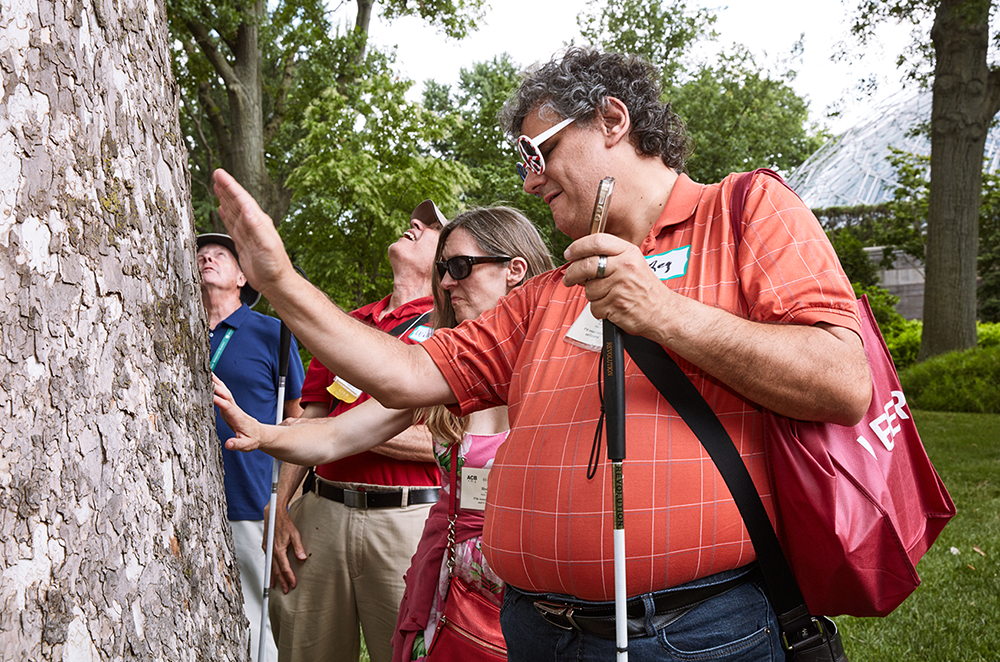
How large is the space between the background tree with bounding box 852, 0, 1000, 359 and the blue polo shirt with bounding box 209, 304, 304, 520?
1221 centimetres

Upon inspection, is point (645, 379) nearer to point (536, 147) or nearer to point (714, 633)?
point (714, 633)

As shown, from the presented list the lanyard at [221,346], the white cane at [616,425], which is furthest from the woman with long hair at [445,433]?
the lanyard at [221,346]

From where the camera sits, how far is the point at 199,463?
1.54 m

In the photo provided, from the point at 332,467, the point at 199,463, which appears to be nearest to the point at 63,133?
the point at 199,463

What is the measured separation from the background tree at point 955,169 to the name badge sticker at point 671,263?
1306 centimetres

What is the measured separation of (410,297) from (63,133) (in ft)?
8.21

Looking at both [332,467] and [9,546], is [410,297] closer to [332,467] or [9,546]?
[332,467]

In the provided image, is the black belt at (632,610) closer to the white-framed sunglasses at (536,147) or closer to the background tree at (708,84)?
the white-framed sunglasses at (536,147)

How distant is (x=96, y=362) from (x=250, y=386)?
8.33ft

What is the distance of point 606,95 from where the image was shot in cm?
199

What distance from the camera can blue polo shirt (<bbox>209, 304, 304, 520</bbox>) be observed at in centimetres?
362

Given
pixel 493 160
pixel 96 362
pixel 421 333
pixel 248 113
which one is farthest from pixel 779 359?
pixel 493 160

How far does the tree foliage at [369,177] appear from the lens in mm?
13195

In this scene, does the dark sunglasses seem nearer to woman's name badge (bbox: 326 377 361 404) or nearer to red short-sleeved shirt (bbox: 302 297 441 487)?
red short-sleeved shirt (bbox: 302 297 441 487)
